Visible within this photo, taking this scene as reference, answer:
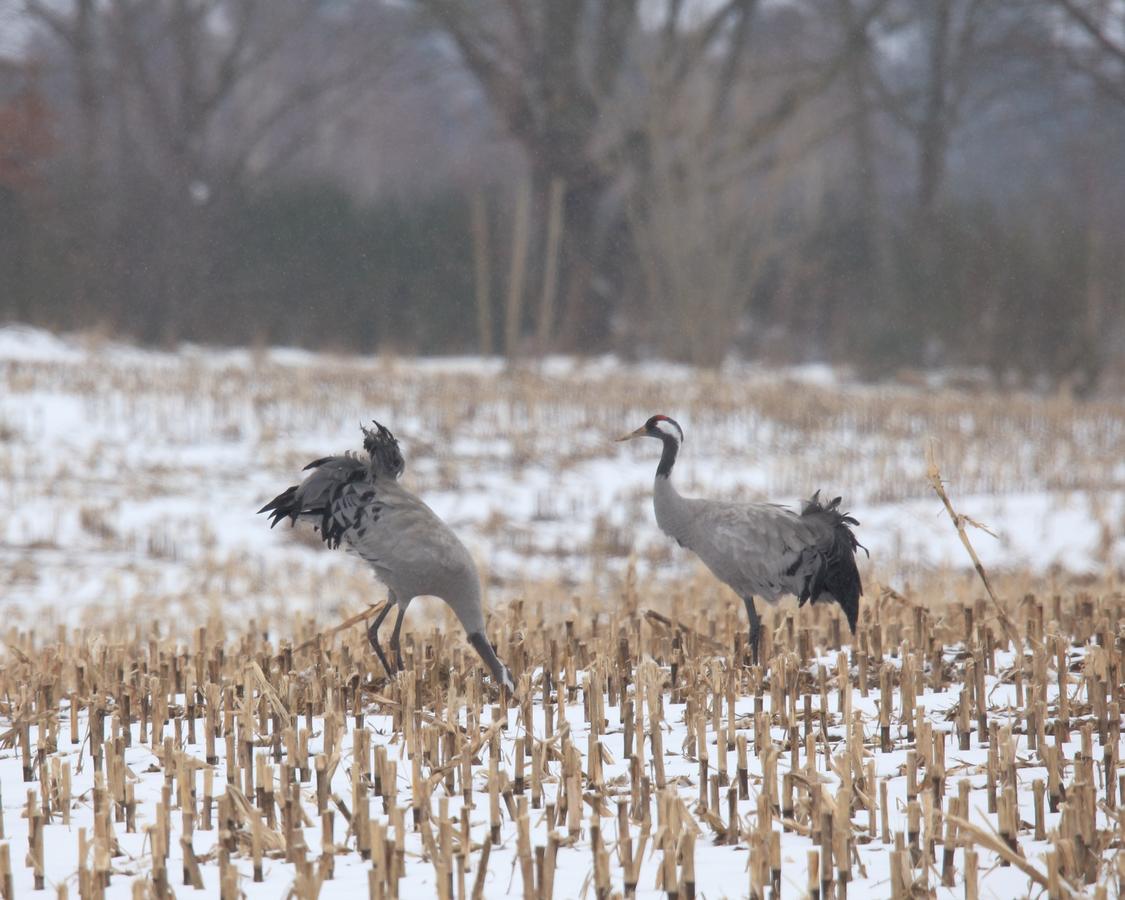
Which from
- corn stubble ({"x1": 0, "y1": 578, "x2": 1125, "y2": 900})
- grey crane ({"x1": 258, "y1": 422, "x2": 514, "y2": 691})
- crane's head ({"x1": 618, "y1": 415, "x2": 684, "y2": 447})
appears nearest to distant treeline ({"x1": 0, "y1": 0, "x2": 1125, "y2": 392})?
crane's head ({"x1": 618, "y1": 415, "x2": 684, "y2": 447})

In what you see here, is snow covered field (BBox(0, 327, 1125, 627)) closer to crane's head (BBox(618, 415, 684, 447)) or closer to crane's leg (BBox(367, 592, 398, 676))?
crane's head (BBox(618, 415, 684, 447))

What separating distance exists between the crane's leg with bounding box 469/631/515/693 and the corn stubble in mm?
91

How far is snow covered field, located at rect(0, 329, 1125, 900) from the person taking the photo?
3256 millimetres

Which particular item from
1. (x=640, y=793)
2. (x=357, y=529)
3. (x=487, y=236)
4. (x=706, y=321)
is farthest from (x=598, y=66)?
(x=640, y=793)

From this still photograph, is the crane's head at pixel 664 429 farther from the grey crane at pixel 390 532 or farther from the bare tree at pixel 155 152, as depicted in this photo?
the bare tree at pixel 155 152

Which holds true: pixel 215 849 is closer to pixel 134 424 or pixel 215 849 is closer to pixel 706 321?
pixel 134 424

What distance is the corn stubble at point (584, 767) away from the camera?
3158 millimetres

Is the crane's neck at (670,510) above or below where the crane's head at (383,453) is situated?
below

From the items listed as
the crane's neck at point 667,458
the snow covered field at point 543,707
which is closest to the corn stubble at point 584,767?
the snow covered field at point 543,707

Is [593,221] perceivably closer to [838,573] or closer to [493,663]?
[838,573]

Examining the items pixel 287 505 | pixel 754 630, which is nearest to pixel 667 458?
pixel 754 630

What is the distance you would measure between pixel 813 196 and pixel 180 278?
1189 centimetres

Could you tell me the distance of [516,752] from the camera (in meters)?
3.85

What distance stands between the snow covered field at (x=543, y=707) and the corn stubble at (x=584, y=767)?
0.6 inches
